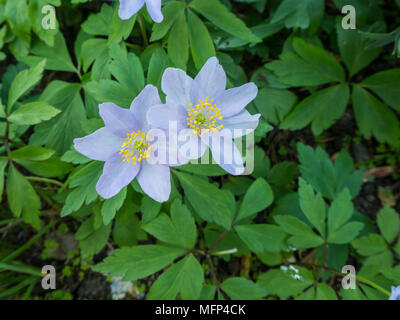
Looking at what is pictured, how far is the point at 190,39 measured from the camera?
5.99ft

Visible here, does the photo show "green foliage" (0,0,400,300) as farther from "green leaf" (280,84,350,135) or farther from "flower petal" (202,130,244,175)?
"flower petal" (202,130,244,175)

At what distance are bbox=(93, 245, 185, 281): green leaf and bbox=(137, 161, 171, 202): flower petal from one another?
51 centimetres

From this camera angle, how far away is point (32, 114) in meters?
1.81

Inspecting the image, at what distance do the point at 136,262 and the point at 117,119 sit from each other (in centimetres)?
83

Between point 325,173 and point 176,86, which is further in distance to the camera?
point 325,173

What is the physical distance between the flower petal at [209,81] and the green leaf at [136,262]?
88 cm

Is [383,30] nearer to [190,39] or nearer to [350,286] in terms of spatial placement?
[190,39]

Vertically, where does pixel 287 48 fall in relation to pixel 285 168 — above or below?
above

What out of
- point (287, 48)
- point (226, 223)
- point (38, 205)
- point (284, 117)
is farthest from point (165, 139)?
point (287, 48)

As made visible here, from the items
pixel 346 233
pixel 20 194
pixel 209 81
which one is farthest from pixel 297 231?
pixel 20 194

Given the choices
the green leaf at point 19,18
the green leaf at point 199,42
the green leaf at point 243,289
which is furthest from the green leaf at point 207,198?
the green leaf at point 19,18

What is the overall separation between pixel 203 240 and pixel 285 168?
771 millimetres

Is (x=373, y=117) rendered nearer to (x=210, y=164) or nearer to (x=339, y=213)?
(x=339, y=213)

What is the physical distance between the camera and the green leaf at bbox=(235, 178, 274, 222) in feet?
6.74
